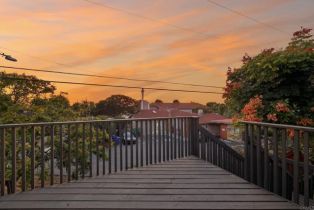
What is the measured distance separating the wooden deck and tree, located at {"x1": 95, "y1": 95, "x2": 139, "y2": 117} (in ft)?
179

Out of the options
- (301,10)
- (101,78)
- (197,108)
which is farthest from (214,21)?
(197,108)

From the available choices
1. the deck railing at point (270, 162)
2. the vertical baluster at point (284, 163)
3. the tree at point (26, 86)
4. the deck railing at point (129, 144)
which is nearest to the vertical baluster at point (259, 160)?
the deck railing at point (270, 162)

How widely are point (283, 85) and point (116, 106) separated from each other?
54.9 metres

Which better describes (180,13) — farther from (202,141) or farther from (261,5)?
(202,141)

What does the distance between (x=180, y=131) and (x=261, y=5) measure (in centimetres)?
725

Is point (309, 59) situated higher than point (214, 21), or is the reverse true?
point (214, 21)

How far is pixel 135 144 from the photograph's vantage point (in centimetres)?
686

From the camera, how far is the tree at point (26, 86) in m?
27.5

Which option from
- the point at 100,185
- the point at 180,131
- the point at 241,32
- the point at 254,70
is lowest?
the point at 100,185

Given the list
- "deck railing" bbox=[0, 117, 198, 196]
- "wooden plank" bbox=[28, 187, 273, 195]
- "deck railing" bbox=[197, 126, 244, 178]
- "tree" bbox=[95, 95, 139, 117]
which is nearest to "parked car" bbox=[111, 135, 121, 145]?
Answer: "deck railing" bbox=[0, 117, 198, 196]

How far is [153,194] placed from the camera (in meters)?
4.37

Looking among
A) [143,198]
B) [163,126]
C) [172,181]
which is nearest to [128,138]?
[163,126]

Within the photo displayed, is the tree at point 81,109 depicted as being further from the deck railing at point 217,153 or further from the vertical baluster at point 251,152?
the vertical baluster at point 251,152

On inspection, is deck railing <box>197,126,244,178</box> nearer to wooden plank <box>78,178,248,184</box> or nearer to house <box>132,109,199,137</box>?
house <box>132,109,199,137</box>
